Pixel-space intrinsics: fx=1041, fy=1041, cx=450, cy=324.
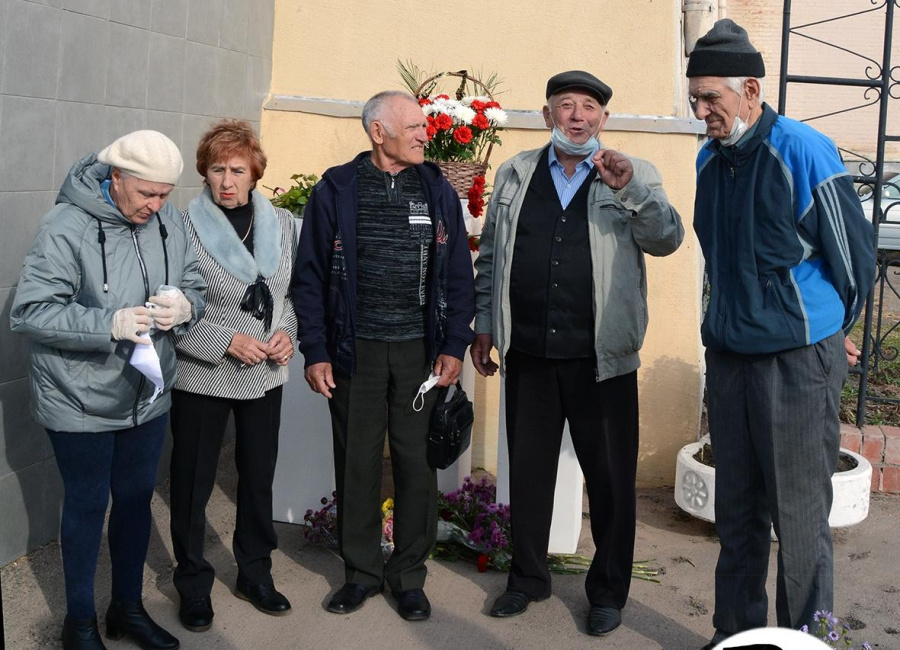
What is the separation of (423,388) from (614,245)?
87cm

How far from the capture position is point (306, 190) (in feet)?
15.7

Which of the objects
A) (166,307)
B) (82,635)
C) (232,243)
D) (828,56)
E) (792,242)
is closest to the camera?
(792,242)

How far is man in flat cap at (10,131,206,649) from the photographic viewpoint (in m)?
3.13

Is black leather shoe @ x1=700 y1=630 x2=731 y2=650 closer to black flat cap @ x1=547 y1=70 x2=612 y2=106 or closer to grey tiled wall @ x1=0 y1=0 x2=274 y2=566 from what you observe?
black flat cap @ x1=547 y1=70 x2=612 y2=106

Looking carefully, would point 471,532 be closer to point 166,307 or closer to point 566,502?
point 566,502

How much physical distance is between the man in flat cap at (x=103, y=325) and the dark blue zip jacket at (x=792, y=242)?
1.76 m

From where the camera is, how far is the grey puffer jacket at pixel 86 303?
310 centimetres

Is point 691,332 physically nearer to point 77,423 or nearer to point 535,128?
point 535,128

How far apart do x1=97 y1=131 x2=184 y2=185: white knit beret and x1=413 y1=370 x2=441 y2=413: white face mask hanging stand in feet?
4.00

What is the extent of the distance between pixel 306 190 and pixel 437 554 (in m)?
1.74

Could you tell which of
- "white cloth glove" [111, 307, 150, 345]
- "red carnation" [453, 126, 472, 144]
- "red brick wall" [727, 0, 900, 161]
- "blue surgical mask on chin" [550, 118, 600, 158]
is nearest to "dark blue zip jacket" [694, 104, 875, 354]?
"blue surgical mask on chin" [550, 118, 600, 158]

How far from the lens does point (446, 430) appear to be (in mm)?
3893

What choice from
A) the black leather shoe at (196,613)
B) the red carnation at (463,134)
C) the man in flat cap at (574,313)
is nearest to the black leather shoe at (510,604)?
the man in flat cap at (574,313)

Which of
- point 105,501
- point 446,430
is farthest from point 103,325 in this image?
point 446,430
